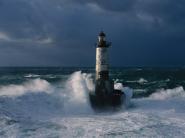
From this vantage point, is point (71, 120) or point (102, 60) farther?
point (102, 60)

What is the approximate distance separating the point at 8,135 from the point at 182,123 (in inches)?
223

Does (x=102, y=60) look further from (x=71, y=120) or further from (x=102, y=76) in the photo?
(x=71, y=120)

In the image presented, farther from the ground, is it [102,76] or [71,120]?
[102,76]

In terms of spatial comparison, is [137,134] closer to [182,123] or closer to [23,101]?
[182,123]

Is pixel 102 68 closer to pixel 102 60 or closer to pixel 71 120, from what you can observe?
pixel 102 60

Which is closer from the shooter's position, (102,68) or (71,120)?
(71,120)

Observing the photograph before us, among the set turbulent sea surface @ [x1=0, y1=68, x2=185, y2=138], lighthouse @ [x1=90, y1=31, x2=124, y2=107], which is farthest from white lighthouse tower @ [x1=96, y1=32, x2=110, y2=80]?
turbulent sea surface @ [x1=0, y1=68, x2=185, y2=138]

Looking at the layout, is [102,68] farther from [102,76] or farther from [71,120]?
[71,120]

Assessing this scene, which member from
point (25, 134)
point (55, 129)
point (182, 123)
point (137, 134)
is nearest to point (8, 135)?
point (25, 134)

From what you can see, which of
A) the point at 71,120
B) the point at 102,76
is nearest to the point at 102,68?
the point at 102,76

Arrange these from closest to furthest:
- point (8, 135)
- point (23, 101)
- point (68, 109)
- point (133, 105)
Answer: point (8, 135), point (23, 101), point (68, 109), point (133, 105)

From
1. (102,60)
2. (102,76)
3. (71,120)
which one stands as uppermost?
(102,60)

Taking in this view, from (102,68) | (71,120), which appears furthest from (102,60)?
(71,120)

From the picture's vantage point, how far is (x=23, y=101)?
54.9 feet
